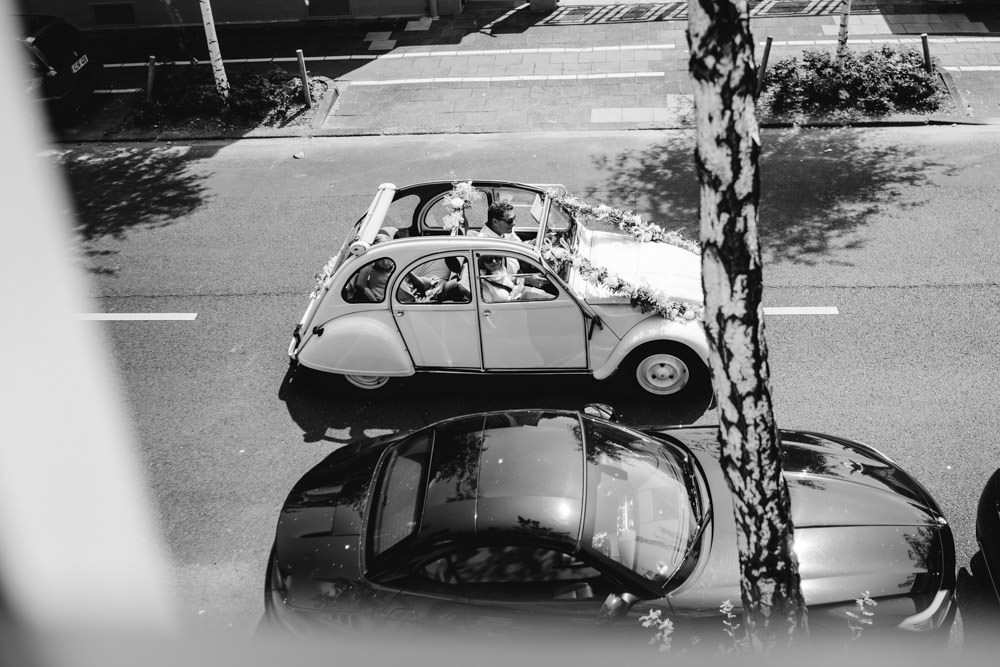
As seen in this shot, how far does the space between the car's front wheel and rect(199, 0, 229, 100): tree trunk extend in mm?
9085

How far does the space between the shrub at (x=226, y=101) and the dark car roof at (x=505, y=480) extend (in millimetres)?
9320

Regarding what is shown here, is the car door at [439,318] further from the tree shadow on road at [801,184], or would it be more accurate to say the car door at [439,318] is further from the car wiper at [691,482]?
the tree shadow on road at [801,184]

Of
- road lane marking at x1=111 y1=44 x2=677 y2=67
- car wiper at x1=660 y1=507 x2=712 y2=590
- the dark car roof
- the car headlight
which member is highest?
road lane marking at x1=111 y1=44 x2=677 y2=67

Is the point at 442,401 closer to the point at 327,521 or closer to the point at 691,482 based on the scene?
the point at 327,521

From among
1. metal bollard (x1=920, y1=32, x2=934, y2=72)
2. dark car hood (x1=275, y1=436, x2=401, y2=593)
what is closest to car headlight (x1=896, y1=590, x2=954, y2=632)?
dark car hood (x1=275, y1=436, x2=401, y2=593)

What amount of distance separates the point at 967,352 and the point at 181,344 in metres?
7.23

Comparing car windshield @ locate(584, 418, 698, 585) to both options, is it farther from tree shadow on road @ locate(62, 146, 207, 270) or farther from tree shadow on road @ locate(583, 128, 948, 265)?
tree shadow on road @ locate(62, 146, 207, 270)

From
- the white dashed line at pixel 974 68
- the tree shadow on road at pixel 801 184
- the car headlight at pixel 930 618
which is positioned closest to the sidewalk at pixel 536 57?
the white dashed line at pixel 974 68

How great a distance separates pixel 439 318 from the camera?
23.3ft

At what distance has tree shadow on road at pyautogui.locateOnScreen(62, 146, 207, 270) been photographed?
1084 cm

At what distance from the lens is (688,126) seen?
40.3ft

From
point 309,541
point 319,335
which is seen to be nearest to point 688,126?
point 319,335

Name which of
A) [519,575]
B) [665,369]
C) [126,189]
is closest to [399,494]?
[519,575]

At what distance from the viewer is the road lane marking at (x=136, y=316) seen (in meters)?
8.95
